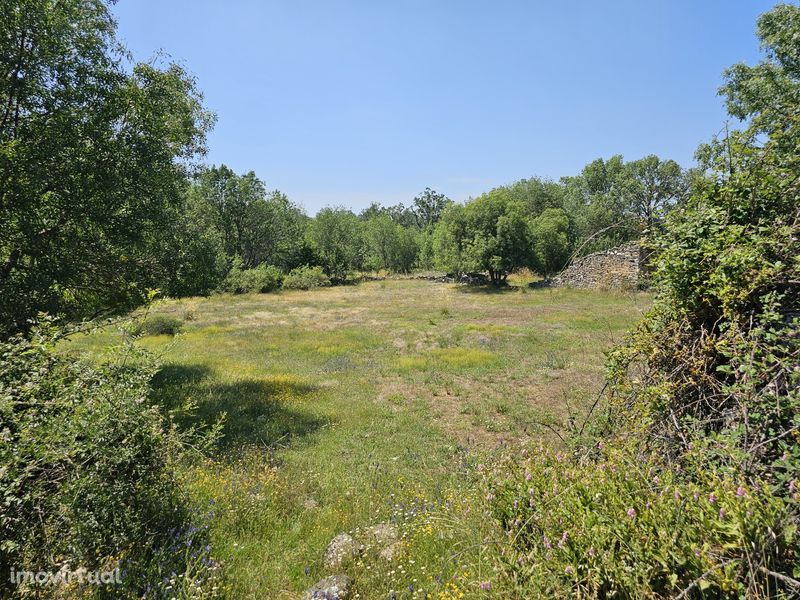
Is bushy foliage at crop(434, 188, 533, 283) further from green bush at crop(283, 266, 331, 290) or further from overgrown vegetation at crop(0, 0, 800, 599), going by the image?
overgrown vegetation at crop(0, 0, 800, 599)

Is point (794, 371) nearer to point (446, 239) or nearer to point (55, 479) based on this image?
point (55, 479)

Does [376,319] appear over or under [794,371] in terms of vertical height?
under

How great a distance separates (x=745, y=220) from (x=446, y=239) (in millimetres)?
46525

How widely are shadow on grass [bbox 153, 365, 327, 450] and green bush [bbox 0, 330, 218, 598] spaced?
3.63 metres

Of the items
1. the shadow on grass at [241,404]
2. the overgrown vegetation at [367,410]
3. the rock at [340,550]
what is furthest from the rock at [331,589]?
the shadow on grass at [241,404]

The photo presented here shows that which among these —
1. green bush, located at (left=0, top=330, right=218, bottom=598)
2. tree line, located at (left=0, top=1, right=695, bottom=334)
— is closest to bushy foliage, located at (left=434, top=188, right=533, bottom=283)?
tree line, located at (left=0, top=1, right=695, bottom=334)

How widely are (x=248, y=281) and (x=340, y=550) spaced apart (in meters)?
49.3

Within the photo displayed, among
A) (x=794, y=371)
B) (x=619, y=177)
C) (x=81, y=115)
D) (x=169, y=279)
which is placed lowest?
(x=794, y=371)

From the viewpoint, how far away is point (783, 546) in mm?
2295

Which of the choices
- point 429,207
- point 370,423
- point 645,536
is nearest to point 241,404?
point 370,423

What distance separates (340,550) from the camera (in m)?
4.78

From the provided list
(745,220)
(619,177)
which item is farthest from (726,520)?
(619,177)

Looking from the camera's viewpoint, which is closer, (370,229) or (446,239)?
(446,239)

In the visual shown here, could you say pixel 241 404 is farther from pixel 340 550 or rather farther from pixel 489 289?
pixel 489 289
